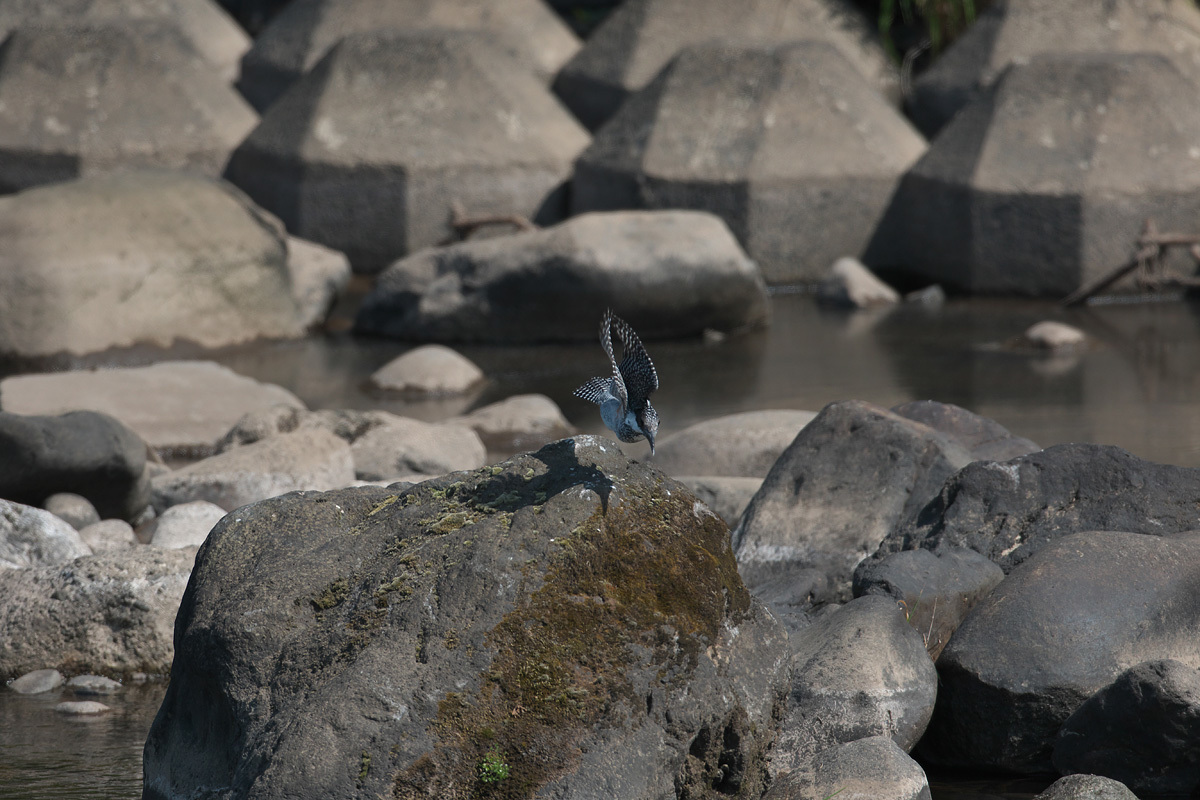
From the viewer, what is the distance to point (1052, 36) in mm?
17219

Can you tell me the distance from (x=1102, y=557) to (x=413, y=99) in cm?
1204

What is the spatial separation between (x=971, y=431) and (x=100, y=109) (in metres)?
12.9

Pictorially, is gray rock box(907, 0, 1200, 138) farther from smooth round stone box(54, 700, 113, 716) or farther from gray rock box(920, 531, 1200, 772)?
smooth round stone box(54, 700, 113, 716)

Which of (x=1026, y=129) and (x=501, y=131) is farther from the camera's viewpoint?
(x=501, y=131)

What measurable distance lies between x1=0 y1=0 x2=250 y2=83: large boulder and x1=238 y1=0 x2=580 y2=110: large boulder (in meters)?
1.14

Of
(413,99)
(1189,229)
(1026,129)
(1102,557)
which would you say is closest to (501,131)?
(413,99)

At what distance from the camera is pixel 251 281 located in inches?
489

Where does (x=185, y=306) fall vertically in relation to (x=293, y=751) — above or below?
below

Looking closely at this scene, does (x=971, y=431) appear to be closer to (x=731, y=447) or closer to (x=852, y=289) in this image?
(x=731, y=447)

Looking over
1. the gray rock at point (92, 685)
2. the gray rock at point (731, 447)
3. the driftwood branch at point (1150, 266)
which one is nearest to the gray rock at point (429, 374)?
the gray rock at point (731, 447)

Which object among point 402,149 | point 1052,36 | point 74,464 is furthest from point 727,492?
point 1052,36

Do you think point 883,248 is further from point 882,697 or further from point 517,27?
point 882,697

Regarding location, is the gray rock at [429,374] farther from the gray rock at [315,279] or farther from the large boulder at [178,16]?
the large boulder at [178,16]

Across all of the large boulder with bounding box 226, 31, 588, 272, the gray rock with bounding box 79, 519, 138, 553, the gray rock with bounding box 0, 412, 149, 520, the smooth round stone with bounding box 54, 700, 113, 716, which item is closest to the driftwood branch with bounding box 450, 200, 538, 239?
the large boulder with bounding box 226, 31, 588, 272
